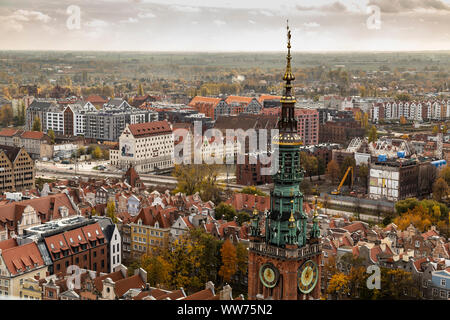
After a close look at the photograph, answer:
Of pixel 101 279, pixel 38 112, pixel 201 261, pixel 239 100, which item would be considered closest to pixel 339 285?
pixel 201 261

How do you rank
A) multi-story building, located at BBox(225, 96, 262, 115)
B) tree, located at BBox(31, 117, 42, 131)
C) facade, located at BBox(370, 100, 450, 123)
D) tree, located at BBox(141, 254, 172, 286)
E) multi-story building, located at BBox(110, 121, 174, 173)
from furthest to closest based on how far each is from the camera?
facade, located at BBox(370, 100, 450, 123)
multi-story building, located at BBox(225, 96, 262, 115)
tree, located at BBox(31, 117, 42, 131)
multi-story building, located at BBox(110, 121, 174, 173)
tree, located at BBox(141, 254, 172, 286)

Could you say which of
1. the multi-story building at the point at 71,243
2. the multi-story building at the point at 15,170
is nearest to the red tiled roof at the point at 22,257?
the multi-story building at the point at 71,243

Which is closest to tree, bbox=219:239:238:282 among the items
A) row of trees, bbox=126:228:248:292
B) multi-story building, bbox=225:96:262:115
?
row of trees, bbox=126:228:248:292

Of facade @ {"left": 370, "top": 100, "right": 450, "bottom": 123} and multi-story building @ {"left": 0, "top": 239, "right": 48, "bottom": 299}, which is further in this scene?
facade @ {"left": 370, "top": 100, "right": 450, "bottom": 123}

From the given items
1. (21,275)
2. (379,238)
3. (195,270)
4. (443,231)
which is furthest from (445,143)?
(21,275)

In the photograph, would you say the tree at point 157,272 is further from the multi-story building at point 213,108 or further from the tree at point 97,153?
the multi-story building at point 213,108

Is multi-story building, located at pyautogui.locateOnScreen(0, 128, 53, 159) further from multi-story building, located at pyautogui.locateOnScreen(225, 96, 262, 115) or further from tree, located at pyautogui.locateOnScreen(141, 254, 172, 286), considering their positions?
tree, located at pyautogui.locateOnScreen(141, 254, 172, 286)
